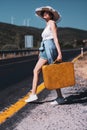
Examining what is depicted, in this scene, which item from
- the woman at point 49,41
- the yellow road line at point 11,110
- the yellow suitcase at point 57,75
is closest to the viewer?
the yellow road line at point 11,110

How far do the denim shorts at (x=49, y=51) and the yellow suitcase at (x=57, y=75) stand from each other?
15.5 inches

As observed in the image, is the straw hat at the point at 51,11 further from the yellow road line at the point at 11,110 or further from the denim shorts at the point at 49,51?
the yellow road line at the point at 11,110

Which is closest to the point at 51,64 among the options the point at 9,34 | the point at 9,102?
the point at 9,102

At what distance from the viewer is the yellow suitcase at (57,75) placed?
24.5 ft

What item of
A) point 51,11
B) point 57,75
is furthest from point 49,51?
point 51,11

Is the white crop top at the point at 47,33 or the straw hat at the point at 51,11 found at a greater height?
the straw hat at the point at 51,11

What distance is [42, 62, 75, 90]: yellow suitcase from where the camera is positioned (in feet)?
24.5

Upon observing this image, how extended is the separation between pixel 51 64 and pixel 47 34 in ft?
2.19

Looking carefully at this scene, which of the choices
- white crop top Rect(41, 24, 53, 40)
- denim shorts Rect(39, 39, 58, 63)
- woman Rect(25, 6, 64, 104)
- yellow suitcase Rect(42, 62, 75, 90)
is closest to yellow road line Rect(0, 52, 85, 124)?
woman Rect(25, 6, 64, 104)

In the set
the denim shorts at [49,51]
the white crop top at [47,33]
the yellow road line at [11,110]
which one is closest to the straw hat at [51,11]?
the white crop top at [47,33]

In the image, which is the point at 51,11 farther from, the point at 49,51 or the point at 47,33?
the point at 49,51

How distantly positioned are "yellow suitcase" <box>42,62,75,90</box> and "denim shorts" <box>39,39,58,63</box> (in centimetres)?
39

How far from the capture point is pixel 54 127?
5.80 meters

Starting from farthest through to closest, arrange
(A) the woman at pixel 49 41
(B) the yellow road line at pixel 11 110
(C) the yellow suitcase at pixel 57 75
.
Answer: (A) the woman at pixel 49 41 < (C) the yellow suitcase at pixel 57 75 < (B) the yellow road line at pixel 11 110
